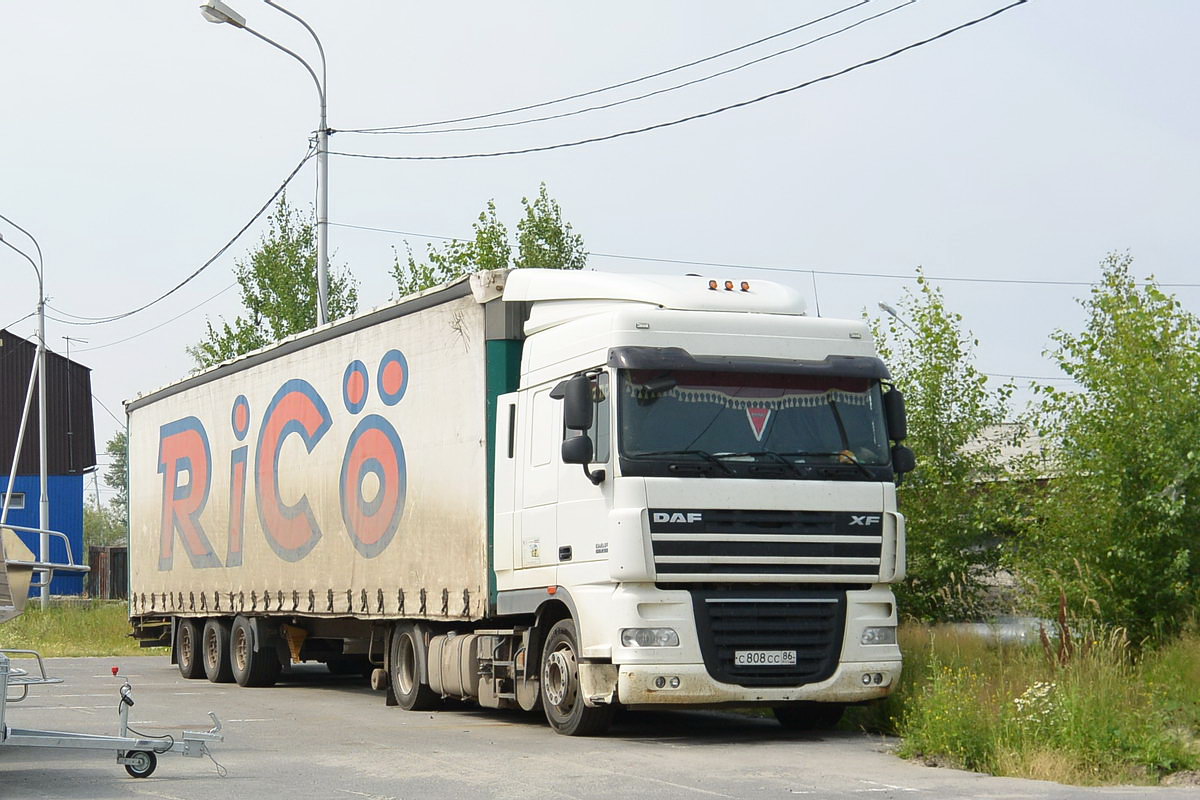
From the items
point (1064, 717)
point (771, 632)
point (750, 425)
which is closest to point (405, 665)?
point (771, 632)

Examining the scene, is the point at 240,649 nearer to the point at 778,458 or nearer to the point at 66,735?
the point at 778,458

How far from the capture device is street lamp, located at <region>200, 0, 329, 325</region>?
23.5m

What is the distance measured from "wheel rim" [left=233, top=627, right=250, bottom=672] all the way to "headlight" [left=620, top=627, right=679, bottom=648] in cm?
985

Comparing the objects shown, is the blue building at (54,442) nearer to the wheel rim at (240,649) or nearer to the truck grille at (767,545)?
the wheel rim at (240,649)

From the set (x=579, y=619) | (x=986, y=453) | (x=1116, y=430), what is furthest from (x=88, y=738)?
(x=986, y=453)

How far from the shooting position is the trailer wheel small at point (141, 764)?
1070 cm

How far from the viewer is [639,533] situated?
12.2 m

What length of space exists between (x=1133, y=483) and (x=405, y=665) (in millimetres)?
7457

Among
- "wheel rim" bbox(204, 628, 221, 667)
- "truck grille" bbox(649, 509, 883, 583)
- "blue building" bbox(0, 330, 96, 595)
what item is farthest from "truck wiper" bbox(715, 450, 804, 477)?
"blue building" bbox(0, 330, 96, 595)

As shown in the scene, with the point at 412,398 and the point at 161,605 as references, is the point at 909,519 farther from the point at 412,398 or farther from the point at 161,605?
the point at 161,605

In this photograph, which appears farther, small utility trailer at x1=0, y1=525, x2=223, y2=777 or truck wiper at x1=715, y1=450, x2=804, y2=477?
truck wiper at x1=715, y1=450, x2=804, y2=477

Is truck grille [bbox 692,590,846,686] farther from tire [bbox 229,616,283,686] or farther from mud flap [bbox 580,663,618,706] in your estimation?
tire [bbox 229,616,283,686]

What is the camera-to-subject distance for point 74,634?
34219mm

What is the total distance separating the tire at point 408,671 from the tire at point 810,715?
3.52m
